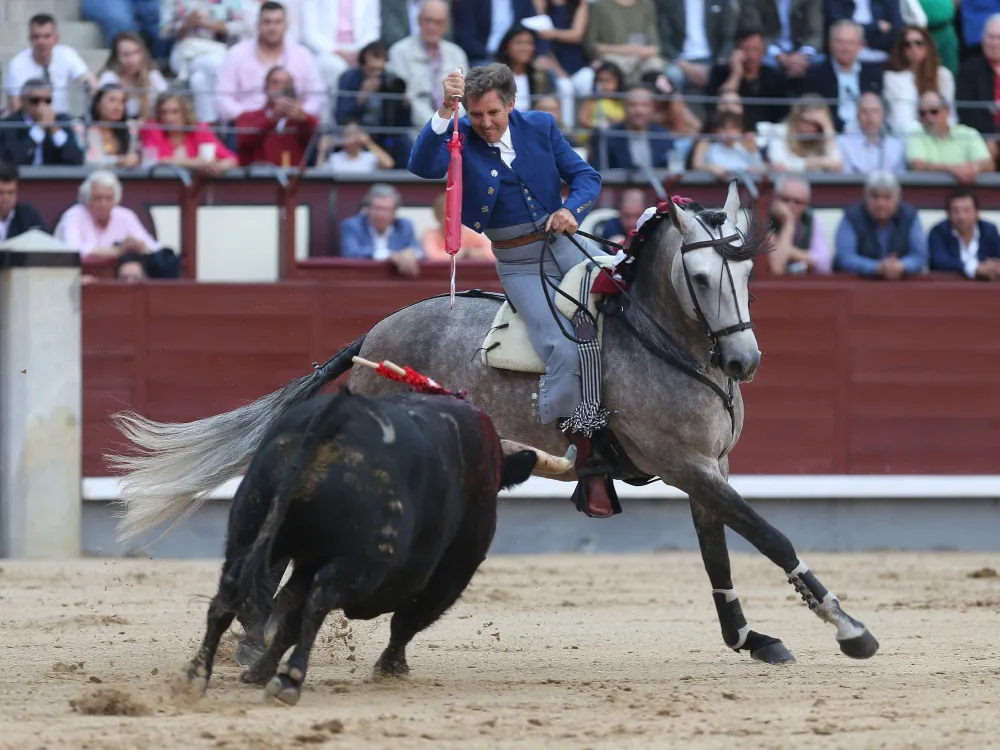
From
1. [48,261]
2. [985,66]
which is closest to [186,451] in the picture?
[48,261]

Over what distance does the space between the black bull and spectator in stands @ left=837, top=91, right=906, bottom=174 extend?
21.8ft

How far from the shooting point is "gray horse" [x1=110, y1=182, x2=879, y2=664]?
5.74 m

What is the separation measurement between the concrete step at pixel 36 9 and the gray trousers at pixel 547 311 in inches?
238

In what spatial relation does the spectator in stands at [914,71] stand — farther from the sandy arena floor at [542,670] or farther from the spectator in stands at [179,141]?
the spectator in stands at [179,141]

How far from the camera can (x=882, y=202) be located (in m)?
10.2

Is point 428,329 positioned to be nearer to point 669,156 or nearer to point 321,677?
point 321,677

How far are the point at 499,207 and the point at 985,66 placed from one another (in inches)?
248

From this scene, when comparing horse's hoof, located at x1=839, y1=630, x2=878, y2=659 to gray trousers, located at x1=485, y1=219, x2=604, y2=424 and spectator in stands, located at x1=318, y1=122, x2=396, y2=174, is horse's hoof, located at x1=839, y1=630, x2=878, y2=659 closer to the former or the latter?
gray trousers, located at x1=485, y1=219, x2=604, y2=424

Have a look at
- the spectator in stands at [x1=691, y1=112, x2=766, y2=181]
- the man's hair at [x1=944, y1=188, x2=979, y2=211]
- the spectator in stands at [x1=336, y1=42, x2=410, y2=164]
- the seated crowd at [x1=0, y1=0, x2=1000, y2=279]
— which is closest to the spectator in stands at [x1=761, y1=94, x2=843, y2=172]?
the seated crowd at [x1=0, y1=0, x2=1000, y2=279]

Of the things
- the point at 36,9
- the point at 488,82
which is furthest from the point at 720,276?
the point at 36,9

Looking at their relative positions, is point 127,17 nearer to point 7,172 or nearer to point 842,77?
point 7,172

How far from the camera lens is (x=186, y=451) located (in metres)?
6.00

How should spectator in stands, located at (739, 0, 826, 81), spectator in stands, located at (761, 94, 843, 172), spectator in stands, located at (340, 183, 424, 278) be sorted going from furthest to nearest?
spectator in stands, located at (739, 0, 826, 81) < spectator in stands, located at (761, 94, 843, 172) < spectator in stands, located at (340, 183, 424, 278)

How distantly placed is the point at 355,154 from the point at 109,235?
1.50m
